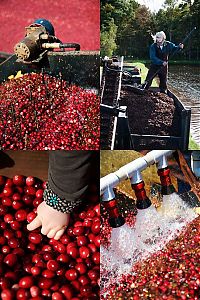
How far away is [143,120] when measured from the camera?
203 centimetres

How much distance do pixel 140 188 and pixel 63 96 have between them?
0.57 meters

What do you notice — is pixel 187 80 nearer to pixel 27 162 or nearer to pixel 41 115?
pixel 41 115

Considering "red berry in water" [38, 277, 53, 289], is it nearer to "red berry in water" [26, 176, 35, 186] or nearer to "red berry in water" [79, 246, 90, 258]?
"red berry in water" [79, 246, 90, 258]

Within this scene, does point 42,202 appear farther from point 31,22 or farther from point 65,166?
point 31,22

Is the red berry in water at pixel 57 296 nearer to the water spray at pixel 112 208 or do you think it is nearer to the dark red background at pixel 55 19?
the water spray at pixel 112 208

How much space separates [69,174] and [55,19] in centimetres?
80

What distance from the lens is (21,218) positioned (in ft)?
6.33

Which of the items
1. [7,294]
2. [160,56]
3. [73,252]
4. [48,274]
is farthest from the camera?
[160,56]

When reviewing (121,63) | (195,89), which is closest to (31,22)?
(121,63)

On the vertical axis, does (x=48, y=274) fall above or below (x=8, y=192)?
below

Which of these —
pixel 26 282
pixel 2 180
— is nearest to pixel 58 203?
pixel 26 282

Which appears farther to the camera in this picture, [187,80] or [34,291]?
[187,80]

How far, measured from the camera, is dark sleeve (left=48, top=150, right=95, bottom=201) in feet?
5.61

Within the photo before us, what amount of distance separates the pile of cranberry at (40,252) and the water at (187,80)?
2.07ft
